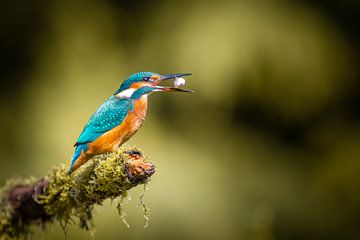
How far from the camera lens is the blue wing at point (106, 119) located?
261 cm

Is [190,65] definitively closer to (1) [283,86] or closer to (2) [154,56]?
(2) [154,56]

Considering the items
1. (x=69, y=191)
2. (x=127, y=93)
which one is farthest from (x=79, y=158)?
(x=127, y=93)

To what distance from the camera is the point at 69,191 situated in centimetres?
251

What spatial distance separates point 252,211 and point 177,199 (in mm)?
773

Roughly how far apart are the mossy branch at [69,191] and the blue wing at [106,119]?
3.9 inches

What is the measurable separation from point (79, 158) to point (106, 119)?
0.70 feet

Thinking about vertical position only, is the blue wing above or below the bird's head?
below

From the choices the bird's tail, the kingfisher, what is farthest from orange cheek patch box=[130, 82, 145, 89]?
the bird's tail

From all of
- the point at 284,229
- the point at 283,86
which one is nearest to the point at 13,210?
the point at 283,86

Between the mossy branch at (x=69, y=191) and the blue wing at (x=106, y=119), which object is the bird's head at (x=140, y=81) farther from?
the mossy branch at (x=69, y=191)

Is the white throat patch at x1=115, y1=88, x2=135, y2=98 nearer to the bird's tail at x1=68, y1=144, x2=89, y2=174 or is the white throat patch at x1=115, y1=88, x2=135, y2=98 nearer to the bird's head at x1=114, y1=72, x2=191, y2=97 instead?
the bird's head at x1=114, y1=72, x2=191, y2=97

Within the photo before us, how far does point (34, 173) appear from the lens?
507cm

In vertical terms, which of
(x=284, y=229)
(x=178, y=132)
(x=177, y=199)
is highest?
(x=178, y=132)

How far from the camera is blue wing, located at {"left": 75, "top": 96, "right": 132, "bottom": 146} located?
261cm
